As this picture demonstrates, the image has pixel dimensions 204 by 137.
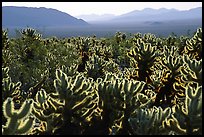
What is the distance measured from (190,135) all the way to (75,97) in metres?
2.14

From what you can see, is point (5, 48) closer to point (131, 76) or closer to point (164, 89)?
point (131, 76)

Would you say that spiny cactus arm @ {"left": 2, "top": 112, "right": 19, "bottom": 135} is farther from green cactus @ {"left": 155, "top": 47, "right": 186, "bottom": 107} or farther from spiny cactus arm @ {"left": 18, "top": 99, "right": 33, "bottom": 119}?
green cactus @ {"left": 155, "top": 47, "right": 186, "bottom": 107}

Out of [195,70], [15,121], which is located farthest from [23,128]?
[195,70]

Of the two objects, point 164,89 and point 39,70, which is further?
point 39,70

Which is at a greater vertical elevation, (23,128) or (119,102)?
(23,128)

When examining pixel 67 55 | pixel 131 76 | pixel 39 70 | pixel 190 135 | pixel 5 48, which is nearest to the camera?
pixel 190 135

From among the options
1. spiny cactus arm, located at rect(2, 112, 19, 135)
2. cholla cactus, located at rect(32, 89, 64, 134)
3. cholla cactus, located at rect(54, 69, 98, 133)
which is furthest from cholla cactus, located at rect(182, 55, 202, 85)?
spiny cactus arm, located at rect(2, 112, 19, 135)

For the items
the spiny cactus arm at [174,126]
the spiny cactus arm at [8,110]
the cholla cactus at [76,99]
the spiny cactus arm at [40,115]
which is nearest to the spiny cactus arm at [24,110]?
the spiny cactus arm at [8,110]

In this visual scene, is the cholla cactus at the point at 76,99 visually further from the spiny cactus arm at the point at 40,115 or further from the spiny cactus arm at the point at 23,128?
the spiny cactus arm at the point at 23,128

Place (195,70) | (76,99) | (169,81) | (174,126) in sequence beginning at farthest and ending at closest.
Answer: (169,81) < (195,70) < (76,99) < (174,126)

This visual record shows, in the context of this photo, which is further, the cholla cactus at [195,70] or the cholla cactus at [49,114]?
the cholla cactus at [195,70]

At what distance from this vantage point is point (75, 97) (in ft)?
23.0

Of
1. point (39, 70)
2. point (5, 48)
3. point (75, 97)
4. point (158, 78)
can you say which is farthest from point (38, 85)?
point (75, 97)

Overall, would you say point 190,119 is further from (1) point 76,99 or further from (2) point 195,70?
(2) point 195,70
